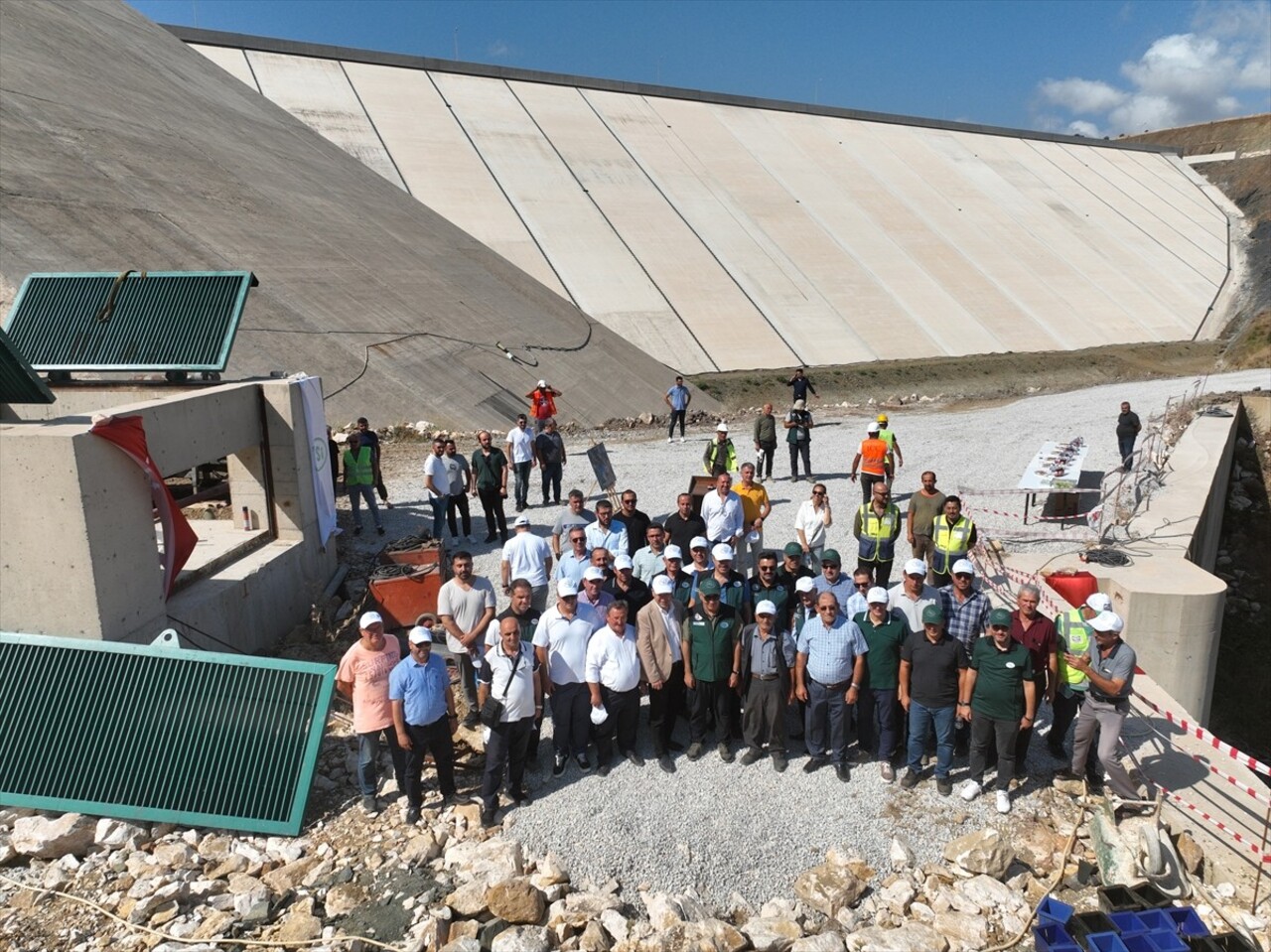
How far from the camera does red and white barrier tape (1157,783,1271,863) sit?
5.82 meters

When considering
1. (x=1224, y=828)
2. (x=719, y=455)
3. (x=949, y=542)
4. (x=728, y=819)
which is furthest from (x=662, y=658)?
(x=719, y=455)

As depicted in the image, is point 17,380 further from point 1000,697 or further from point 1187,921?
point 1187,921

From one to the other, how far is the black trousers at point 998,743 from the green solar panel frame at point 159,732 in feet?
14.9

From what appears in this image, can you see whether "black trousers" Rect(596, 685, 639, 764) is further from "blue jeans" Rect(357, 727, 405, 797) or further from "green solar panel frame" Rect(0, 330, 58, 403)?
"green solar panel frame" Rect(0, 330, 58, 403)

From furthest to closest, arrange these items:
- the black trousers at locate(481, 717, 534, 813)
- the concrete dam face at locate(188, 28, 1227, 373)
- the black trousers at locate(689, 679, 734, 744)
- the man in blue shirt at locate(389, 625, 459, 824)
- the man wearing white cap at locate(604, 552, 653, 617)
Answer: the concrete dam face at locate(188, 28, 1227, 373)
the man wearing white cap at locate(604, 552, 653, 617)
the black trousers at locate(689, 679, 734, 744)
the black trousers at locate(481, 717, 534, 813)
the man in blue shirt at locate(389, 625, 459, 824)

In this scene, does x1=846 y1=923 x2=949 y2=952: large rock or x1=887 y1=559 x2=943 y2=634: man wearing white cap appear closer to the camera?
x1=846 y1=923 x2=949 y2=952: large rock

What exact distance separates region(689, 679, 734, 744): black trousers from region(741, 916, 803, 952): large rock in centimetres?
177

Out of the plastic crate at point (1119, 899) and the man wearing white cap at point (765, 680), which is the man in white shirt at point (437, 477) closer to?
the man wearing white cap at point (765, 680)

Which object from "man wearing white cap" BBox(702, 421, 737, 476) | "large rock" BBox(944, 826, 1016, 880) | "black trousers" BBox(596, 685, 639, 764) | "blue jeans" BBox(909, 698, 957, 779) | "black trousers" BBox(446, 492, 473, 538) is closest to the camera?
"large rock" BBox(944, 826, 1016, 880)

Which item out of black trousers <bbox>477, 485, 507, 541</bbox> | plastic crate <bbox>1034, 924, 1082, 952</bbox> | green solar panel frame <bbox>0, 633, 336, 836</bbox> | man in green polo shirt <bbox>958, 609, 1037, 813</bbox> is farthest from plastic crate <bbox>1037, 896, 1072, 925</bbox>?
black trousers <bbox>477, 485, 507, 541</bbox>

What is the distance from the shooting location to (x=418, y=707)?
20.1 ft

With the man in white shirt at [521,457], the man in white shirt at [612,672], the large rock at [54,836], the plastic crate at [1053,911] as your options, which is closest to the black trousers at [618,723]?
the man in white shirt at [612,672]

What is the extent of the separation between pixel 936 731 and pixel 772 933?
199 centimetres

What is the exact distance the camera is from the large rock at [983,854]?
5.61 metres
